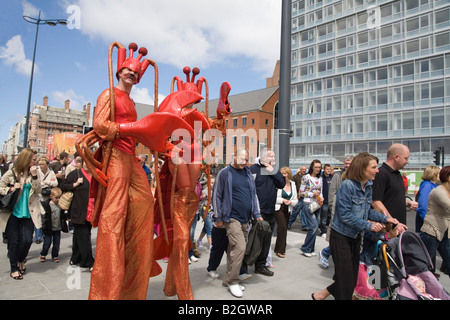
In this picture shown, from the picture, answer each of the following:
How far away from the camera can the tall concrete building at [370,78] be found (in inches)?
1187

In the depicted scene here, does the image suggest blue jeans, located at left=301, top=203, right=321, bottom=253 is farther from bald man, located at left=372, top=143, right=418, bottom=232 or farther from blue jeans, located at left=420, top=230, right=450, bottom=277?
bald man, located at left=372, top=143, right=418, bottom=232

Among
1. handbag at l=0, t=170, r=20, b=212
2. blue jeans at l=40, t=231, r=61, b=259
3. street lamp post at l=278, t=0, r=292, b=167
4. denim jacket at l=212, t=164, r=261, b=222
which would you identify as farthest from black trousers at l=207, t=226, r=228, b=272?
street lamp post at l=278, t=0, r=292, b=167

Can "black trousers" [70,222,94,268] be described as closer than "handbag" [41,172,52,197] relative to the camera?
A: Yes

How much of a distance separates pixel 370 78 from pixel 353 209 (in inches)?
1378

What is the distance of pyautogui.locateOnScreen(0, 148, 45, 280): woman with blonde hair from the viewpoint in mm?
4590

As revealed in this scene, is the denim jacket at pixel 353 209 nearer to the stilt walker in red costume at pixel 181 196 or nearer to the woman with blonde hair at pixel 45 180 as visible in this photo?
the stilt walker in red costume at pixel 181 196

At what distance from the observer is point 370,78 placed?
113 feet

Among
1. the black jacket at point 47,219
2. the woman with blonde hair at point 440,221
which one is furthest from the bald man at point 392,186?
the black jacket at point 47,219

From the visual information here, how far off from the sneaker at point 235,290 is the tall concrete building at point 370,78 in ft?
104

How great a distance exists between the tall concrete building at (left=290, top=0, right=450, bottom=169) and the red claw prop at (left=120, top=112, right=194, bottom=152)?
33108 mm

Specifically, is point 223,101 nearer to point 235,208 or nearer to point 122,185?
point 235,208

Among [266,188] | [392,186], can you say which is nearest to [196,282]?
[266,188]
